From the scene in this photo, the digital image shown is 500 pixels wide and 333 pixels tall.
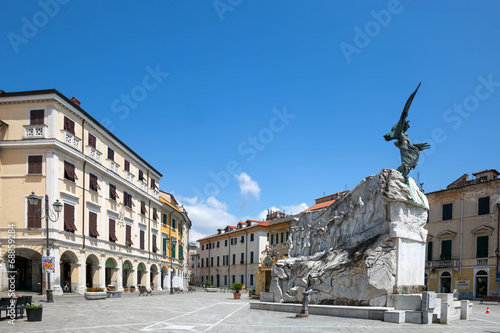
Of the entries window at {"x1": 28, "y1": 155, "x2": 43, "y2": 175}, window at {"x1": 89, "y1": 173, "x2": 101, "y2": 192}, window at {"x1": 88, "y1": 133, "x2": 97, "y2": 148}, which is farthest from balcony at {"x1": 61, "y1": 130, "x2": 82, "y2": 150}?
window at {"x1": 89, "y1": 173, "x2": 101, "y2": 192}

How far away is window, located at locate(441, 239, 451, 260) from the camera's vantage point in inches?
1790

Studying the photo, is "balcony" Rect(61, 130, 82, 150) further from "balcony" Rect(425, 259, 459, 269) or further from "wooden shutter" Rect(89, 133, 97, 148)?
"balcony" Rect(425, 259, 459, 269)

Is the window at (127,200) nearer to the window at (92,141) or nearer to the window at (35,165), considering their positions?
the window at (92,141)

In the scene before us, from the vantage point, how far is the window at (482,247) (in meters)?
41.9

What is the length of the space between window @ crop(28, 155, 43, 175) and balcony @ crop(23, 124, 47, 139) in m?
1.52

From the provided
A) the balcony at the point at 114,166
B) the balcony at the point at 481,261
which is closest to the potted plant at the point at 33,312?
the balcony at the point at 114,166

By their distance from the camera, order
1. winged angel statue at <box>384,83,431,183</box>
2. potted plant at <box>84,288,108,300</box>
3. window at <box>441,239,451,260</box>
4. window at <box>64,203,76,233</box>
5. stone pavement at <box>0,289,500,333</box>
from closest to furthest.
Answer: stone pavement at <box>0,289,500,333</box> < winged angel statue at <box>384,83,431,183</box> < potted plant at <box>84,288,108,300</box> < window at <box>64,203,76,233</box> < window at <box>441,239,451,260</box>

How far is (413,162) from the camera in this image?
19.9 metres

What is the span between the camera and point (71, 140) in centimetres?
3378

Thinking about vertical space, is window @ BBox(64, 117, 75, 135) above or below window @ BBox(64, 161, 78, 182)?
above

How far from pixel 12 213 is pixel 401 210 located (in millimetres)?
27292

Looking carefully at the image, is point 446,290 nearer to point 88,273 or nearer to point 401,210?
point 401,210

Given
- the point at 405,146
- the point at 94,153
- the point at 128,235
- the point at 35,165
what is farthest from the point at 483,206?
the point at 35,165

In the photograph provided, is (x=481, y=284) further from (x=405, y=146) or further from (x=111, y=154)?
(x=111, y=154)
